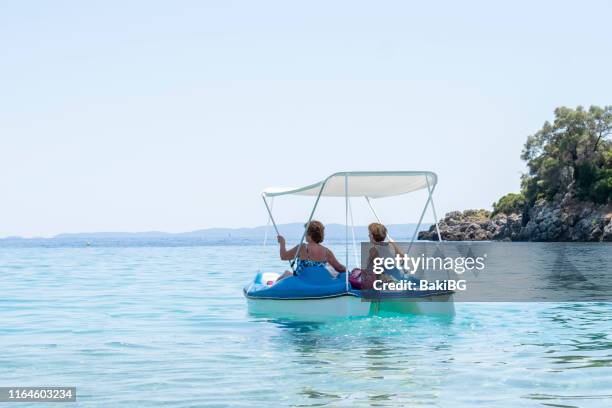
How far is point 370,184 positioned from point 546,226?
8822cm

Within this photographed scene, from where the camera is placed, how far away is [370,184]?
18484 mm

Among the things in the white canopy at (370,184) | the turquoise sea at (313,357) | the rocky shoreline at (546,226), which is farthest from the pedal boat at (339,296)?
the rocky shoreline at (546,226)

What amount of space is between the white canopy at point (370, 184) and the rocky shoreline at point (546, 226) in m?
75.5

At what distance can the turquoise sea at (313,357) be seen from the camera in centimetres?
977

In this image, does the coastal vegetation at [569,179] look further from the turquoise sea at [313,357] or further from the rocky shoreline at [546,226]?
the turquoise sea at [313,357]

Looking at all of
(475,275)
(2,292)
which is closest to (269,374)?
(2,292)

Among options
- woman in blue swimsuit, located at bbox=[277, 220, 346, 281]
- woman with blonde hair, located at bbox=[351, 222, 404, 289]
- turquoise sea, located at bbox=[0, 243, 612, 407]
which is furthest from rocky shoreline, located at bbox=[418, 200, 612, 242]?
woman in blue swimsuit, located at bbox=[277, 220, 346, 281]

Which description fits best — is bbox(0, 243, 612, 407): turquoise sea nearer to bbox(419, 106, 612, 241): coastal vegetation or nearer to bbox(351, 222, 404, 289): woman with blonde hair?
bbox(351, 222, 404, 289): woman with blonde hair

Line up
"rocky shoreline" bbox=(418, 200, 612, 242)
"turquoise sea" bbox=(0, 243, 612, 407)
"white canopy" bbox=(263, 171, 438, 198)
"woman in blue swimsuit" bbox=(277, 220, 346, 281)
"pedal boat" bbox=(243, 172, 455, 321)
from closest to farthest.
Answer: "turquoise sea" bbox=(0, 243, 612, 407) < "pedal boat" bbox=(243, 172, 455, 321) < "white canopy" bbox=(263, 171, 438, 198) < "woman in blue swimsuit" bbox=(277, 220, 346, 281) < "rocky shoreline" bbox=(418, 200, 612, 242)

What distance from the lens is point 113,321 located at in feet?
59.5

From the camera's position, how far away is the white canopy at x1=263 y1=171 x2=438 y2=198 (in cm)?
1652

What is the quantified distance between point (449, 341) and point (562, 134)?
94.9 metres

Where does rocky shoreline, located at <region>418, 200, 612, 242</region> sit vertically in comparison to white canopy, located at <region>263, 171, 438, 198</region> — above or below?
below

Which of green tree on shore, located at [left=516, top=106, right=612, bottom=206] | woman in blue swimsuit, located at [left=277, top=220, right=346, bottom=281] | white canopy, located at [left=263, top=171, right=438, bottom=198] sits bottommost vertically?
woman in blue swimsuit, located at [left=277, top=220, right=346, bottom=281]
